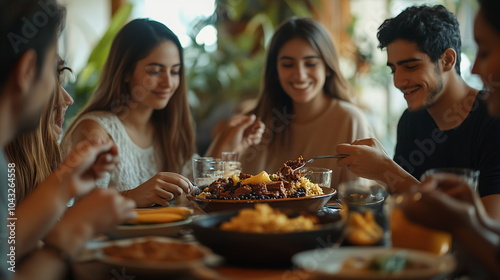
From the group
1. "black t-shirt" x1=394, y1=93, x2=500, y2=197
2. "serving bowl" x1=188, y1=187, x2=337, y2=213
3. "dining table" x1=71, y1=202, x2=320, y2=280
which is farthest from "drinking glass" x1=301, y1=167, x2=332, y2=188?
"dining table" x1=71, y1=202, x2=320, y2=280

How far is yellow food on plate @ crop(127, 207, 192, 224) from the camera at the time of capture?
61.8 inches

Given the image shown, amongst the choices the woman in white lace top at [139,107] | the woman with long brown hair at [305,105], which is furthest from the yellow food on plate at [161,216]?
the woman with long brown hair at [305,105]

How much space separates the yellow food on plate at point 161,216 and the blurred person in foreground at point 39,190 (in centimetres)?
29

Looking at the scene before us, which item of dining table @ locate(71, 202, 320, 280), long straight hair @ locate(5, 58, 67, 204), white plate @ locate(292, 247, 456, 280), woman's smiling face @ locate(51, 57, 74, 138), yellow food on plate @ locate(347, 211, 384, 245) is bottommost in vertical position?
dining table @ locate(71, 202, 320, 280)

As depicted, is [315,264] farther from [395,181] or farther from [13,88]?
[395,181]

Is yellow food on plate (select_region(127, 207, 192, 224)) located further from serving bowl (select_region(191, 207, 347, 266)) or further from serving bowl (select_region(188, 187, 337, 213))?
serving bowl (select_region(191, 207, 347, 266))

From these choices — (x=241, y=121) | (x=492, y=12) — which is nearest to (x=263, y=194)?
(x=492, y=12)

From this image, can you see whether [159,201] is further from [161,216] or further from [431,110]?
[431,110]

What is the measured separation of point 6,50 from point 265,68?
7.34 feet

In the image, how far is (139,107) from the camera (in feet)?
9.53

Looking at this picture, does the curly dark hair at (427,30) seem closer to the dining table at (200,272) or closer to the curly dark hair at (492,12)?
the curly dark hair at (492,12)

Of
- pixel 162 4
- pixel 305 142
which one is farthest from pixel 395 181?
pixel 162 4

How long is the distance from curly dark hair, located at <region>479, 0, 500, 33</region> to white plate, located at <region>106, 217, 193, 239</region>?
3.20ft

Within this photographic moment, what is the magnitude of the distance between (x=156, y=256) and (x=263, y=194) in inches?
28.0
